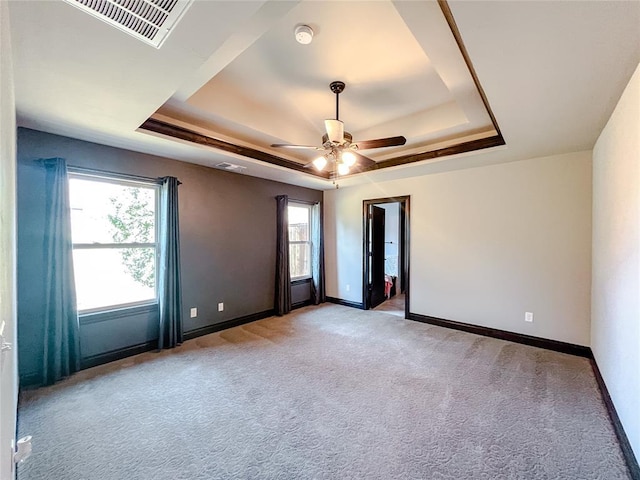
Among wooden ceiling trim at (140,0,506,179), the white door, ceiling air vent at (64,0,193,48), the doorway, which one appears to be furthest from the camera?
the doorway

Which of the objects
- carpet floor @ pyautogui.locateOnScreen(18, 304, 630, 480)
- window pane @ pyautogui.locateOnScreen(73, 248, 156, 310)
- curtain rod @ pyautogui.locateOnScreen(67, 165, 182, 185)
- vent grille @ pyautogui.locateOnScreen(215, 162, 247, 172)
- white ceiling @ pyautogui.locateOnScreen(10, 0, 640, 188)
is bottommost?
carpet floor @ pyautogui.locateOnScreen(18, 304, 630, 480)

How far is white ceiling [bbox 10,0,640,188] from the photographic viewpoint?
55.1 inches

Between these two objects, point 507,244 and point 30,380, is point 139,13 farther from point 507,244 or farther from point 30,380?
point 507,244

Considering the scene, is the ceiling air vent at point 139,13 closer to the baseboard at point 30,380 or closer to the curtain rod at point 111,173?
the curtain rod at point 111,173

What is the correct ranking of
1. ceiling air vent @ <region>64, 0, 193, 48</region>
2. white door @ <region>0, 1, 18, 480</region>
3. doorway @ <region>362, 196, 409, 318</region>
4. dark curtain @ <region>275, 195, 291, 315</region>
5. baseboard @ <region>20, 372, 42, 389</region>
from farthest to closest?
dark curtain @ <region>275, 195, 291, 315</region>
doorway @ <region>362, 196, 409, 318</region>
baseboard @ <region>20, 372, 42, 389</region>
ceiling air vent @ <region>64, 0, 193, 48</region>
white door @ <region>0, 1, 18, 480</region>

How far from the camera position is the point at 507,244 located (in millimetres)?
3773

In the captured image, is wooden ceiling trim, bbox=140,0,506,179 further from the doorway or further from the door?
the door

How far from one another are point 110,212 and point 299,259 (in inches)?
124

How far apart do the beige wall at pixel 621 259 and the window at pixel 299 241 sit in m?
4.15

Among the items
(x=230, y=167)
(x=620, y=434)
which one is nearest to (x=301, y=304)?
(x=230, y=167)

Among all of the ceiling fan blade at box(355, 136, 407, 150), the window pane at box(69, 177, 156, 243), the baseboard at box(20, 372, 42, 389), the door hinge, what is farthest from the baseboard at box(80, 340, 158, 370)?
the ceiling fan blade at box(355, 136, 407, 150)

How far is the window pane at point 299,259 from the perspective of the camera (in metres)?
5.41

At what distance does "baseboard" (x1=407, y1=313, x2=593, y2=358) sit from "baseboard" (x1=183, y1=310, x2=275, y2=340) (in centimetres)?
→ 242

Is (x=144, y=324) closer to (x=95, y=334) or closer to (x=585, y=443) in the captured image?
(x=95, y=334)
